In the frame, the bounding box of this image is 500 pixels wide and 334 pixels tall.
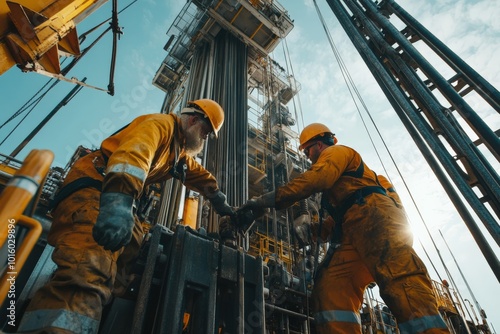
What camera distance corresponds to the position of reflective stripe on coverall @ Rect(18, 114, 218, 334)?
4.53 ft

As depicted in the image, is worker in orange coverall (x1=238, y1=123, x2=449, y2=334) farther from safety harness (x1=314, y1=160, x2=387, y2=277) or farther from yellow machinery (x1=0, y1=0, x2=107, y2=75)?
yellow machinery (x1=0, y1=0, x2=107, y2=75)

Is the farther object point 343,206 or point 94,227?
point 343,206

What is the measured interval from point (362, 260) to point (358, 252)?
71 millimetres

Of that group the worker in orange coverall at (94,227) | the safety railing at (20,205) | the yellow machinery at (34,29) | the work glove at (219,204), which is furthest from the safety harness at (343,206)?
the yellow machinery at (34,29)

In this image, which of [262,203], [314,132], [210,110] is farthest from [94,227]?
[314,132]

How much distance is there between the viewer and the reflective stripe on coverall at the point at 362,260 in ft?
6.66

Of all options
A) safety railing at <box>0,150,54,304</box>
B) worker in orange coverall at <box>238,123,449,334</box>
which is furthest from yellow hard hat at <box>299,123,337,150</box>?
safety railing at <box>0,150,54,304</box>

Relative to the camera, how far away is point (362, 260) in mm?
2465

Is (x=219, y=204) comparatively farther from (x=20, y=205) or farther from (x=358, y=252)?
(x=20, y=205)

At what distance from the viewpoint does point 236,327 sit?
1998 millimetres

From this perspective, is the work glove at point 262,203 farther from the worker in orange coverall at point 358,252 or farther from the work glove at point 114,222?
the work glove at point 114,222

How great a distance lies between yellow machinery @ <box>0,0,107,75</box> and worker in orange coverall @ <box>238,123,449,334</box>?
2.98 m

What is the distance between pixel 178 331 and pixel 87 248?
729mm

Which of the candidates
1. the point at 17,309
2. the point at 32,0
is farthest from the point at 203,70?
the point at 17,309
